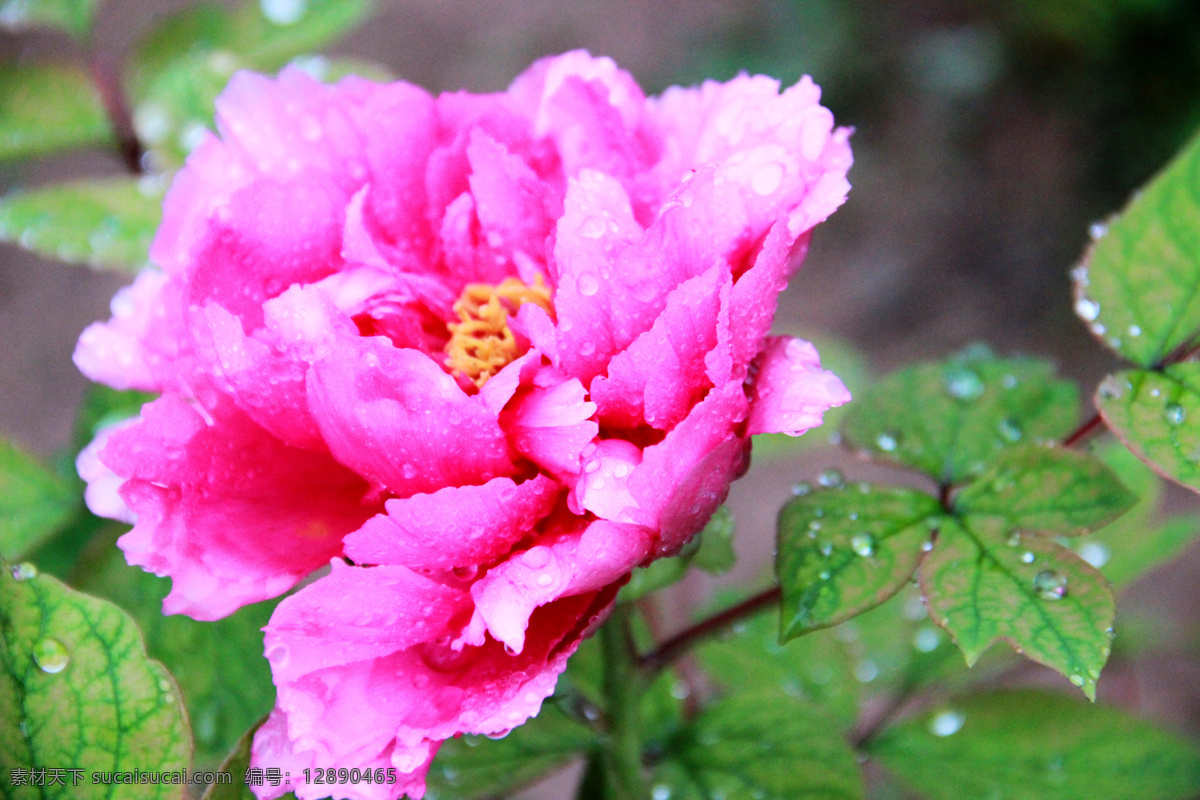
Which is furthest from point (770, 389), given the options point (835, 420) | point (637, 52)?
point (637, 52)

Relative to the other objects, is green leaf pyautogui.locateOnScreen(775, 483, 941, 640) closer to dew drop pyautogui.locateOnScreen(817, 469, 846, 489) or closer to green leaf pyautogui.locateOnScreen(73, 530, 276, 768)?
dew drop pyautogui.locateOnScreen(817, 469, 846, 489)

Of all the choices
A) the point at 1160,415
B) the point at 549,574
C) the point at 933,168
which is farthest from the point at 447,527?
the point at 933,168

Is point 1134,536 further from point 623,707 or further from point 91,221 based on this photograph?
point 91,221

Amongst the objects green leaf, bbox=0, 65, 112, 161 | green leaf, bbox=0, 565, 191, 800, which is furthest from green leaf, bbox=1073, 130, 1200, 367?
green leaf, bbox=0, 65, 112, 161

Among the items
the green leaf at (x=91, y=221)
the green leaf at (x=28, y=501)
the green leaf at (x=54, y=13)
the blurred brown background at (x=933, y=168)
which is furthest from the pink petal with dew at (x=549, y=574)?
the blurred brown background at (x=933, y=168)

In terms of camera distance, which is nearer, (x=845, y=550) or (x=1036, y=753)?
(x=845, y=550)

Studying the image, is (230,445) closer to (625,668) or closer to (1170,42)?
(625,668)

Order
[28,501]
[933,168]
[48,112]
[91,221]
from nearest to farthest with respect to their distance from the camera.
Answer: [28,501]
[91,221]
[48,112]
[933,168]

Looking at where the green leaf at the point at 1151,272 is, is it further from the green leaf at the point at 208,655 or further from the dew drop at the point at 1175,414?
the green leaf at the point at 208,655
